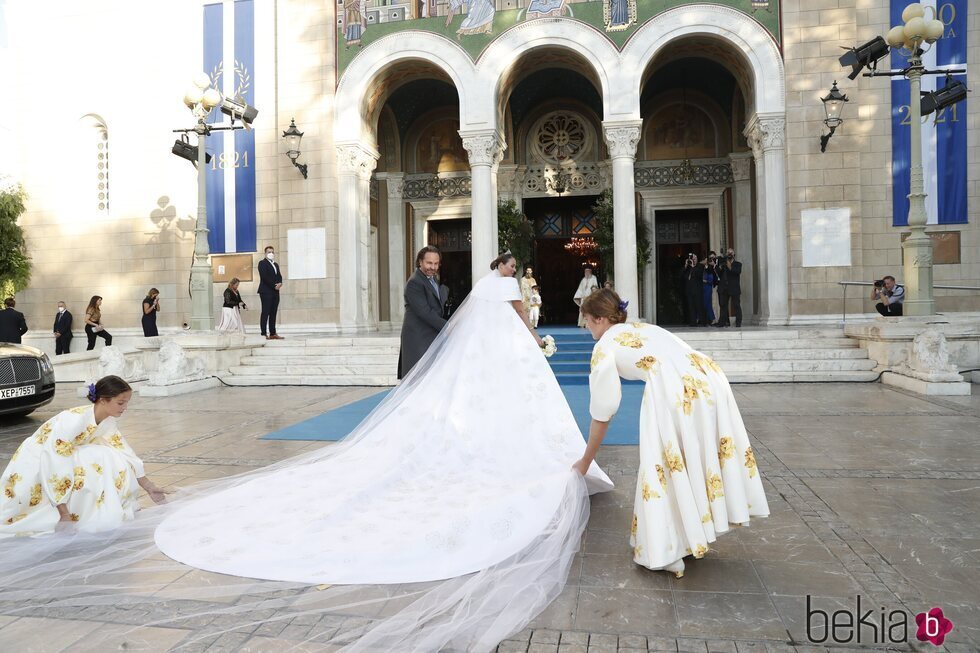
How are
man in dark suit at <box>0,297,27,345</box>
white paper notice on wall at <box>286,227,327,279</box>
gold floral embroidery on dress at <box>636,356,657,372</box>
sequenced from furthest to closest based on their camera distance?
1. white paper notice on wall at <box>286,227,327,279</box>
2. man in dark suit at <box>0,297,27,345</box>
3. gold floral embroidery on dress at <box>636,356,657,372</box>

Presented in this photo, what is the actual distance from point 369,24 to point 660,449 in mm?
14651

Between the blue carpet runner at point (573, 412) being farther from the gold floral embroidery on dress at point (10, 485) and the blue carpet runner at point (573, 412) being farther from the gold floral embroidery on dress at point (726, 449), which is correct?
the gold floral embroidery on dress at point (10, 485)

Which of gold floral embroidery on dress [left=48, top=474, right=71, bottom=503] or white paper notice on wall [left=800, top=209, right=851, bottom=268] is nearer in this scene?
gold floral embroidery on dress [left=48, top=474, right=71, bottom=503]

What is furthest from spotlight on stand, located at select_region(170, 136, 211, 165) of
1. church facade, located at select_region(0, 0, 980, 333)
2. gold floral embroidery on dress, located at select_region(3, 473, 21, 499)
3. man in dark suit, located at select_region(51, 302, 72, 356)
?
gold floral embroidery on dress, located at select_region(3, 473, 21, 499)

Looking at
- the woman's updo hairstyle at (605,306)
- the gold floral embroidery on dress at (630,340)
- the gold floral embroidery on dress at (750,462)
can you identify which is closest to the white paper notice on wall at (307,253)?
the woman's updo hairstyle at (605,306)

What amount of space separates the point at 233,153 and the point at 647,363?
14.9m

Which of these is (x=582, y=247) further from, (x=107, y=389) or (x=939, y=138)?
(x=107, y=389)

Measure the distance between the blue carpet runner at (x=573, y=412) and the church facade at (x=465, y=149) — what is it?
320 centimetres

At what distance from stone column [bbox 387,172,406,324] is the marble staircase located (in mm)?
5816

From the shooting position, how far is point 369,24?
48.2 feet

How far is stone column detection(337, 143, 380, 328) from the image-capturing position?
1471 cm

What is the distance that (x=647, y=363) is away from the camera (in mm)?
2934

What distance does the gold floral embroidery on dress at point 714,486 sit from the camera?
2836 mm

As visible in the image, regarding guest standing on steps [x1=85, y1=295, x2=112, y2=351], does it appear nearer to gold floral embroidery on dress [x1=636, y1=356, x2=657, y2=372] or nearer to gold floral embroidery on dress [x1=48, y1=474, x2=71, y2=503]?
gold floral embroidery on dress [x1=48, y1=474, x2=71, y2=503]
